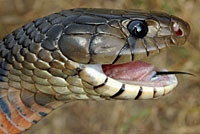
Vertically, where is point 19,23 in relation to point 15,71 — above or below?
above

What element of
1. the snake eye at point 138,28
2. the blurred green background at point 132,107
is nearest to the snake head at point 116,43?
the snake eye at point 138,28

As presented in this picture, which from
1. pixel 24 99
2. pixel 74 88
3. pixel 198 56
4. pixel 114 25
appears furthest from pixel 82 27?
pixel 198 56

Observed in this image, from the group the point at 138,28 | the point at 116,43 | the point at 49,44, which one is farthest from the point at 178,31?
the point at 49,44

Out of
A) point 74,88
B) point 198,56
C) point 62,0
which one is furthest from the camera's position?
point 62,0

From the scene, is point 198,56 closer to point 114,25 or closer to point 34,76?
point 114,25

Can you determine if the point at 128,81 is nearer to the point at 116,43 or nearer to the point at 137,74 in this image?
the point at 137,74

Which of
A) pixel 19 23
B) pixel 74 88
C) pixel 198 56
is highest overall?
pixel 19 23

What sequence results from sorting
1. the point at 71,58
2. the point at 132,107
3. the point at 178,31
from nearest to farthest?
1. the point at 71,58
2. the point at 178,31
3. the point at 132,107
